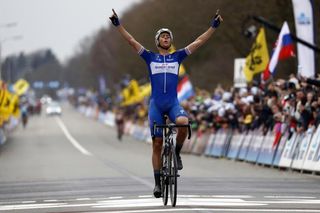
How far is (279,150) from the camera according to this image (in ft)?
93.1

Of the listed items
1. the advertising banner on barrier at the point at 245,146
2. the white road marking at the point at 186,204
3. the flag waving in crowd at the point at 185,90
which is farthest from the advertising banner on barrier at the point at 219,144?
the white road marking at the point at 186,204

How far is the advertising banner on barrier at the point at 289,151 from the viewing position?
2677 cm

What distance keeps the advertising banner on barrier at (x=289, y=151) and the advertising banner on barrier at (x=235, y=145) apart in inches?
230

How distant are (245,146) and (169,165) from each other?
17598 mm

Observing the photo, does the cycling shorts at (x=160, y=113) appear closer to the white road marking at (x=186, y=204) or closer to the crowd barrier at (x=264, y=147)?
the white road marking at (x=186, y=204)

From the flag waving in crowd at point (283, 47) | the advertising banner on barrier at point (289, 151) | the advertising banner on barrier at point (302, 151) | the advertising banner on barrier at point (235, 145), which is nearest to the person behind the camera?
the advertising banner on barrier at point (302, 151)

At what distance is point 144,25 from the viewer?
85125 millimetres

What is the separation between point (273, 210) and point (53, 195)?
5.45 m

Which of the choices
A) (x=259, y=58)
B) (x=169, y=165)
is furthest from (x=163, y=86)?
(x=259, y=58)

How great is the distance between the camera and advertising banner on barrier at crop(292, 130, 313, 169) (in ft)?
83.5

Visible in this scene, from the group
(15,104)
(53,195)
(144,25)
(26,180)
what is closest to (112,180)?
(26,180)

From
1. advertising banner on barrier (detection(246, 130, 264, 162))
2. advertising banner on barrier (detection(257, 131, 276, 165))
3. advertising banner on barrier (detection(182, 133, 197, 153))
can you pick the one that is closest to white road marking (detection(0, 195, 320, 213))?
advertising banner on barrier (detection(257, 131, 276, 165))

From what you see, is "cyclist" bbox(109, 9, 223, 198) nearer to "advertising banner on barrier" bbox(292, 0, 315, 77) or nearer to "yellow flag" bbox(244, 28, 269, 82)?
"advertising banner on barrier" bbox(292, 0, 315, 77)

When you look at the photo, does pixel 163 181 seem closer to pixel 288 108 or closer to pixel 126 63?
pixel 288 108
